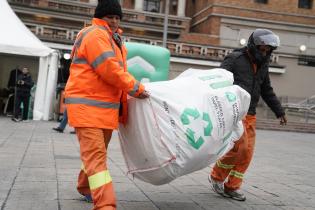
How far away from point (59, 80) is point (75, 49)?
1504cm

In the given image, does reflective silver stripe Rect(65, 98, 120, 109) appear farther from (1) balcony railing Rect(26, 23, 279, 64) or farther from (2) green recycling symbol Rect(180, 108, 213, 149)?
(1) balcony railing Rect(26, 23, 279, 64)

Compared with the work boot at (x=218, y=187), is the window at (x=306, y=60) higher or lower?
higher

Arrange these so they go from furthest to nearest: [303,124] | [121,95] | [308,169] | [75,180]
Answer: [303,124]
[308,169]
[75,180]
[121,95]

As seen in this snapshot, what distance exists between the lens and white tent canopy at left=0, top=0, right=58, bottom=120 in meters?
15.7

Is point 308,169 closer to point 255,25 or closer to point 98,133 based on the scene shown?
point 98,133

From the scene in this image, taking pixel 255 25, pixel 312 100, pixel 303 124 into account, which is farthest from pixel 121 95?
pixel 255 25

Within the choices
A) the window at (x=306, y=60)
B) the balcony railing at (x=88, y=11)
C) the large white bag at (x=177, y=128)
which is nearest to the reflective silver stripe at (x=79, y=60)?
the large white bag at (x=177, y=128)

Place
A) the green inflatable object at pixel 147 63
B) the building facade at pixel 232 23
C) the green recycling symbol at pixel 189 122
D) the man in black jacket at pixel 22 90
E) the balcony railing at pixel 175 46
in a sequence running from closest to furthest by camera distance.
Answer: the green recycling symbol at pixel 189 122 → the green inflatable object at pixel 147 63 → the man in black jacket at pixel 22 90 → the balcony railing at pixel 175 46 → the building facade at pixel 232 23

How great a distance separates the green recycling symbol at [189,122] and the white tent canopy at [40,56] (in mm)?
11968

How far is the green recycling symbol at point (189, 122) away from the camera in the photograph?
4.29 metres

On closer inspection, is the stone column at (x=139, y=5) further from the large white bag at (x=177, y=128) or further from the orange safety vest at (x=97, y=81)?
the orange safety vest at (x=97, y=81)

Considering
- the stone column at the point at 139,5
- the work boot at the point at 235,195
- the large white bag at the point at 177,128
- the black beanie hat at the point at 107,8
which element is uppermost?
the stone column at the point at 139,5

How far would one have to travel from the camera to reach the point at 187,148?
14.1 ft

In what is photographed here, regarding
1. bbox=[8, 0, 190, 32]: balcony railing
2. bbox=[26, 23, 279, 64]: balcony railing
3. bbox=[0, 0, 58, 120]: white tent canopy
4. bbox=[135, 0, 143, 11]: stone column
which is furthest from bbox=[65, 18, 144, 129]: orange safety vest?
bbox=[135, 0, 143, 11]: stone column
